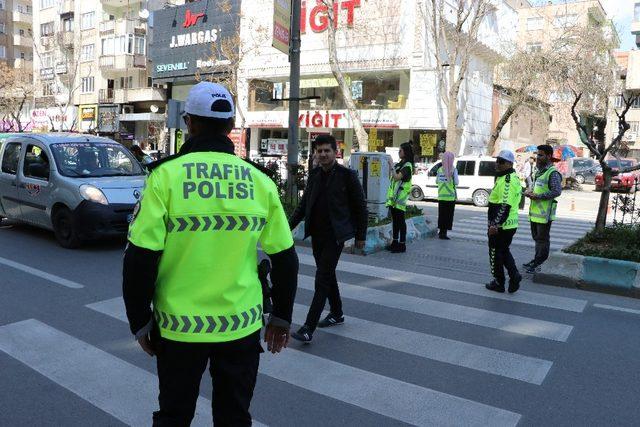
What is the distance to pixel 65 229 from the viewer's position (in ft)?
29.6

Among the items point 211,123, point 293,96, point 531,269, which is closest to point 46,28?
point 293,96

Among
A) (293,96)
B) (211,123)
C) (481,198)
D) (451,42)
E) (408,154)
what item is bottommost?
(481,198)

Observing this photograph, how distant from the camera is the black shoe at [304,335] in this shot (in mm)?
4914

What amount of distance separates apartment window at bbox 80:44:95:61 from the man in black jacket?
50.4 metres

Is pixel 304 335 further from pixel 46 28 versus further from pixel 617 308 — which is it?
pixel 46 28

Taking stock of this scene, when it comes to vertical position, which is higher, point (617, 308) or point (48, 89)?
point (48, 89)

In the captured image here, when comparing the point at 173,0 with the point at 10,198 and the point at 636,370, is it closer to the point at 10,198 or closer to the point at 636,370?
the point at 10,198

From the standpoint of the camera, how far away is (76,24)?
167 ft

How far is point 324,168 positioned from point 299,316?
1619 millimetres

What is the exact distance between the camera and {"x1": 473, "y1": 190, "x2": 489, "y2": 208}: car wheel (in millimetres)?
19547

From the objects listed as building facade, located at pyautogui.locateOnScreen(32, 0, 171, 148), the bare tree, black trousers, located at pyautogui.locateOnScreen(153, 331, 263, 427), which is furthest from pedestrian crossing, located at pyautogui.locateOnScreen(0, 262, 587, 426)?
building facade, located at pyautogui.locateOnScreen(32, 0, 171, 148)

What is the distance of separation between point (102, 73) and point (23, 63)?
699 inches

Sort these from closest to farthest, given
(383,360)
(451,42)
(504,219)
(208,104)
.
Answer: (208,104)
(383,360)
(504,219)
(451,42)

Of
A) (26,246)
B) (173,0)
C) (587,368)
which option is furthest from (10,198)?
(173,0)
